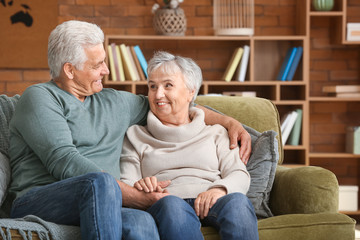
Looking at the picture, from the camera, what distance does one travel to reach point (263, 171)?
7.45ft

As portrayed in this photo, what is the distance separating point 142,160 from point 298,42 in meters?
2.24

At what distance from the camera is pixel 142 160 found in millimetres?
2246

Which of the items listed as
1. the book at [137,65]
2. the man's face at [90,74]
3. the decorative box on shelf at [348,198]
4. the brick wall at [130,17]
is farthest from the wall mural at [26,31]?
the decorative box on shelf at [348,198]

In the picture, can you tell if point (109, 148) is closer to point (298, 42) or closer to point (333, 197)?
point (333, 197)

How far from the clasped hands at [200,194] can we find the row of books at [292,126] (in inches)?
80.4

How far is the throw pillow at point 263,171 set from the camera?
2.25m

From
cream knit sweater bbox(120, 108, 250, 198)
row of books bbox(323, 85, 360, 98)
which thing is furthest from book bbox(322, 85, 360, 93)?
cream knit sweater bbox(120, 108, 250, 198)

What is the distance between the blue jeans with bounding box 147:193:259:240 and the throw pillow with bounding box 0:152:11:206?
566 mm

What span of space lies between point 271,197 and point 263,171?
14cm

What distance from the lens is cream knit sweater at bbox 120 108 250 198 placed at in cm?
216

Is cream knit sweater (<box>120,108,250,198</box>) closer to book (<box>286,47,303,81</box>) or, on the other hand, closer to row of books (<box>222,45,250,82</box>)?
row of books (<box>222,45,250,82</box>)

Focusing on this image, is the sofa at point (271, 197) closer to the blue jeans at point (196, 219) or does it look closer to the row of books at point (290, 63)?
the blue jeans at point (196, 219)

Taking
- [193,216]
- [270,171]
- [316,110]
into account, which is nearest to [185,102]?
[270,171]

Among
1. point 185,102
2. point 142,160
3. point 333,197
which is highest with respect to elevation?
point 185,102
